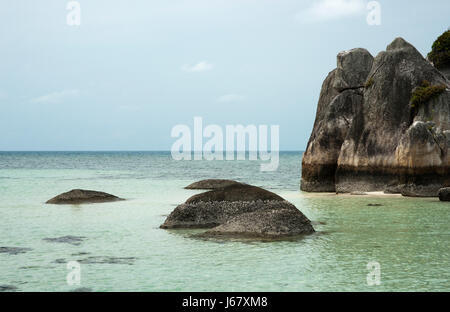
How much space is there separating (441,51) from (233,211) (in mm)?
27685

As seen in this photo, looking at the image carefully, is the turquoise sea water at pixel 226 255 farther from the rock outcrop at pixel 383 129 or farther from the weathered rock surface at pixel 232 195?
the rock outcrop at pixel 383 129

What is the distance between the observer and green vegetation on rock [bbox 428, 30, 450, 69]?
39.5m

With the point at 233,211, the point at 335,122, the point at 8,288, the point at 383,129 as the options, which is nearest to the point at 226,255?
the point at 233,211

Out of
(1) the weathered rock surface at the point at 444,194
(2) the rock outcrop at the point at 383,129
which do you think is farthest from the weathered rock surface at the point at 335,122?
(1) the weathered rock surface at the point at 444,194

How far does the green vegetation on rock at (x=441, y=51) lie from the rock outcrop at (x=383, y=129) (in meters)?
5.57

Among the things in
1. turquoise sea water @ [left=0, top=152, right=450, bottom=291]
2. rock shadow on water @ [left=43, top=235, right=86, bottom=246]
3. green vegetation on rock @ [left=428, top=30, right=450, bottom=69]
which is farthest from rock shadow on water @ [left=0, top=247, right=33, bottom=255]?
green vegetation on rock @ [left=428, top=30, right=450, bottom=69]

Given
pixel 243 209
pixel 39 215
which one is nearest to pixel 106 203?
pixel 39 215

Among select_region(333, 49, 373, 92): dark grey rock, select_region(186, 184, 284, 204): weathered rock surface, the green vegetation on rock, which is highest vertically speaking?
the green vegetation on rock

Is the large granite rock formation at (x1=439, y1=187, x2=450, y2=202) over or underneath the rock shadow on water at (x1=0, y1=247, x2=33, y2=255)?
over

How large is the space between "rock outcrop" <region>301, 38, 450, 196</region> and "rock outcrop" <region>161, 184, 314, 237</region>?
13935 mm

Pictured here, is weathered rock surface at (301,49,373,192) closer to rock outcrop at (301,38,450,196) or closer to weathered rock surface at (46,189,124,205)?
rock outcrop at (301,38,450,196)

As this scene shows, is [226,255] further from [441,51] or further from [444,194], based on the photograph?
[441,51]
